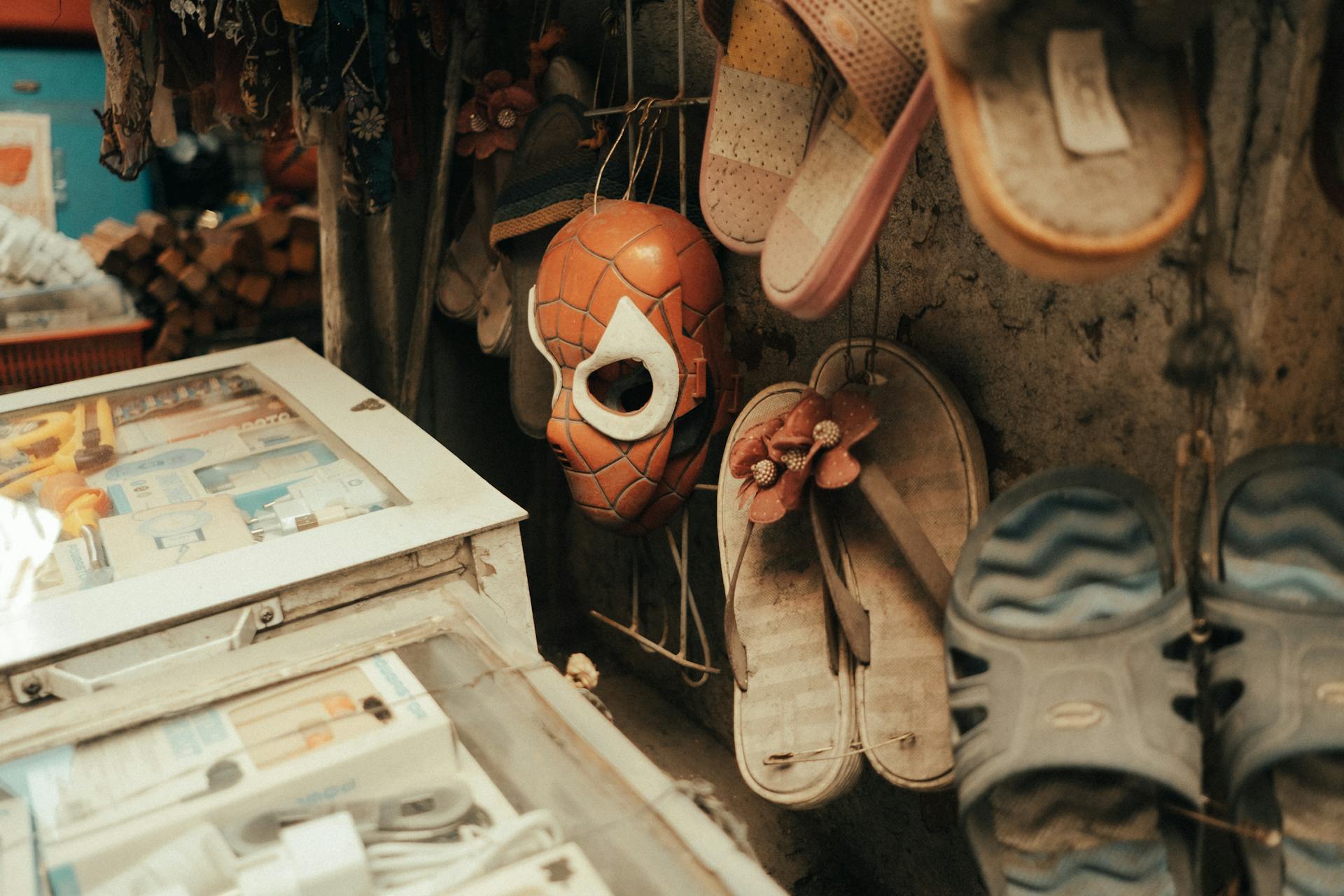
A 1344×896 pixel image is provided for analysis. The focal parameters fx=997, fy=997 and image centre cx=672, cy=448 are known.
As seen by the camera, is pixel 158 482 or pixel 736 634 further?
pixel 158 482

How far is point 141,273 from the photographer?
3.38m

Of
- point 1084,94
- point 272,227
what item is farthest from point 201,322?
point 1084,94

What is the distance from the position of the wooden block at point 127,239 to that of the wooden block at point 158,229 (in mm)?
18

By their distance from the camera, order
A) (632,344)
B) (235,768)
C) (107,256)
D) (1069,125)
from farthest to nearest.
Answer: (107,256)
(632,344)
(235,768)
(1069,125)

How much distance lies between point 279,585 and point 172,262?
251cm

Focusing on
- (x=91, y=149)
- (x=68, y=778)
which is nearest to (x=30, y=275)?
(x=91, y=149)

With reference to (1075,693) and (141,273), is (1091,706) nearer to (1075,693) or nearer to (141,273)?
(1075,693)

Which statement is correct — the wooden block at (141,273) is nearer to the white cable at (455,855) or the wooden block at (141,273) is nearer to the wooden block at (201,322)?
the wooden block at (201,322)

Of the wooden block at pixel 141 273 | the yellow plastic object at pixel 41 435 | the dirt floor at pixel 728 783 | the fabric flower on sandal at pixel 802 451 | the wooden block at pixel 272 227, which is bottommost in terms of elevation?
the dirt floor at pixel 728 783

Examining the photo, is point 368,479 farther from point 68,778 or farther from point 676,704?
point 676,704

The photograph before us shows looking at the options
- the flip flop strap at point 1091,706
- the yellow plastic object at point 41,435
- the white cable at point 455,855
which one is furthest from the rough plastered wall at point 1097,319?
the yellow plastic object at point 41,435

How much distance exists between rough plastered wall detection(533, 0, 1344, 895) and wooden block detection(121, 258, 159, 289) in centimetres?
217

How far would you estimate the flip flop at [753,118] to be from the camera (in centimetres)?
132

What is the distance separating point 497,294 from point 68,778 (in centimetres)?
160
